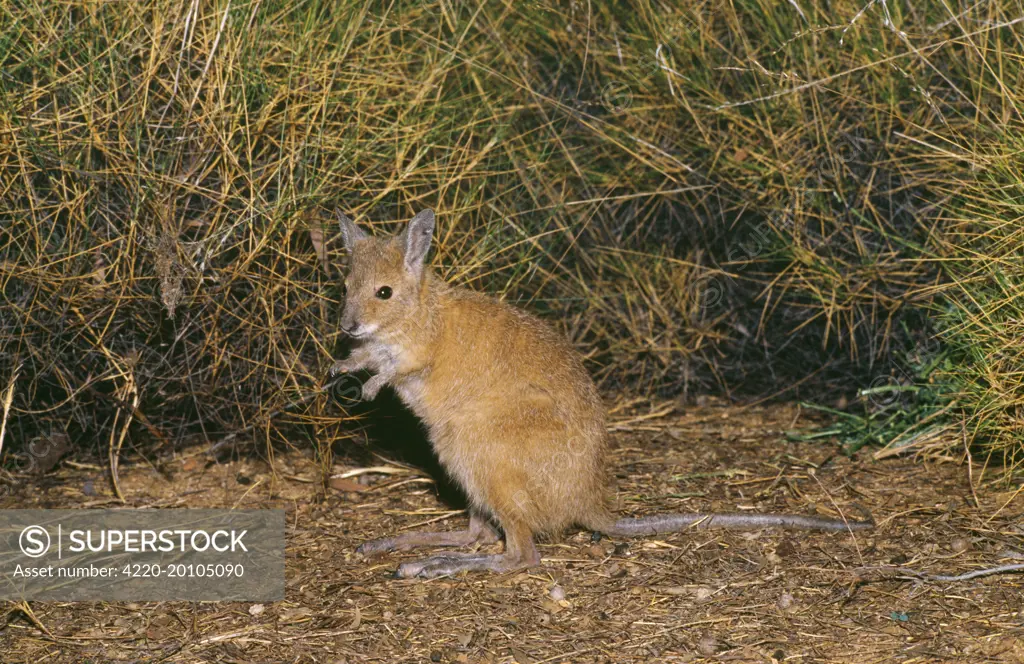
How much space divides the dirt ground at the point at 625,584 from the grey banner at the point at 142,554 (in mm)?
97

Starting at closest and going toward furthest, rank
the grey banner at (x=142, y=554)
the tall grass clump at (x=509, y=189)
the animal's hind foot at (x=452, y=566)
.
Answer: the grey banner at (x=142, y=554) → the animal's hind foot at (x=452, y=566) → the tall grass clump at (x=509, y=189)

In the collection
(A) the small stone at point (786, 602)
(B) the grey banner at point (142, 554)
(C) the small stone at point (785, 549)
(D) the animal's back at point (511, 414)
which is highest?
(D) the animal's back at point (511, 414)

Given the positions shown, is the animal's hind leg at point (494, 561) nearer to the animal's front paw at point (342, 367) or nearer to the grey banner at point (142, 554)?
the grey banner at point (142, 554)

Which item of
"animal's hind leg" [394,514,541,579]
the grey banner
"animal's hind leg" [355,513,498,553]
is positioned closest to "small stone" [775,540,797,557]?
"animal's hind leg" [394,514,541,579]

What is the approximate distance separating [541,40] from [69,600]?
3.81 meters

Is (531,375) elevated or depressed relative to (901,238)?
depressed

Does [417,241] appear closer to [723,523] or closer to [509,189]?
[509,189]

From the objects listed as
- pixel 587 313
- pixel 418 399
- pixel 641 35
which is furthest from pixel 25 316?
pixel 641 35

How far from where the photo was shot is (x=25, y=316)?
15.7 ft

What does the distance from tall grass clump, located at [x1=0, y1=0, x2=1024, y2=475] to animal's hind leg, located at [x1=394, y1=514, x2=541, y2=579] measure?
905 mm

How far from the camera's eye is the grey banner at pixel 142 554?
4301 millimetres

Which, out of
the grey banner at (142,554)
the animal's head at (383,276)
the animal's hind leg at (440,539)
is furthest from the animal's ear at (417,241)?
the grey banner at (142,554)

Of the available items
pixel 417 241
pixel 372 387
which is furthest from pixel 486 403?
pixel 417 241

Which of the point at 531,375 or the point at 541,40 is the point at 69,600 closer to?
the point at 531,375
